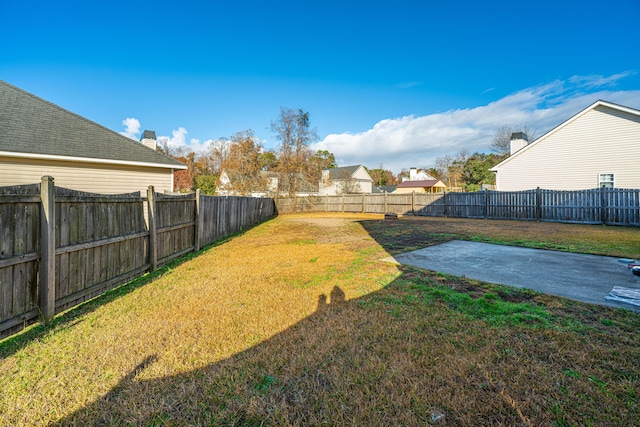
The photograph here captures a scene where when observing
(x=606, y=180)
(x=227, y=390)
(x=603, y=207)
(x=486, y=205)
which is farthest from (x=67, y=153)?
(x=606, y=180)

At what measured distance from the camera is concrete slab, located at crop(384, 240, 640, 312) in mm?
3680

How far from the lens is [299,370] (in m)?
2.07

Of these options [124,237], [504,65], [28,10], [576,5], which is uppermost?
[504,65]

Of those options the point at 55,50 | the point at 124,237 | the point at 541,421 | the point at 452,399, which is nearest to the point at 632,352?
the point at 541,421

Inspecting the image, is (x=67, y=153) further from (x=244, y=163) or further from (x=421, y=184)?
(x=421, y=184)

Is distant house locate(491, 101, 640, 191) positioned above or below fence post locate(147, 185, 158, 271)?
above

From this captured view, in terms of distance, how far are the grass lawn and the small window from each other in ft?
53.4

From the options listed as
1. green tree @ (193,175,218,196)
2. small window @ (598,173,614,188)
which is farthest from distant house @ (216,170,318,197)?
small window @ (598,173,614,188)

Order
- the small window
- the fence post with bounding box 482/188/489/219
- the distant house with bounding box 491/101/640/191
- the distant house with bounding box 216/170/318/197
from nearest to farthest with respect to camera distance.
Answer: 1. the distant house with bounding box 491/101/640/191
2. the small window
3. the fence post with bounding box 482/188/489/219
4. the distant house with bounding box 216/170/318/197

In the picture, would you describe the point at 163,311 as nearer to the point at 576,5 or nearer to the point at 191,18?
the point at 191,18

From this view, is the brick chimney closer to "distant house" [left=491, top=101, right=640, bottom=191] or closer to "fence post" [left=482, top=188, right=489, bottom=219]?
"fence post" [left=482, top=188, right=489, bottom=219]

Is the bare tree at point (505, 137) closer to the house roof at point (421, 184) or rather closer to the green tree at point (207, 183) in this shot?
the house roof at point (421, 184)

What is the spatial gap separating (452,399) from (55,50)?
58.4ft

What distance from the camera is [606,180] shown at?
46.3 feet
